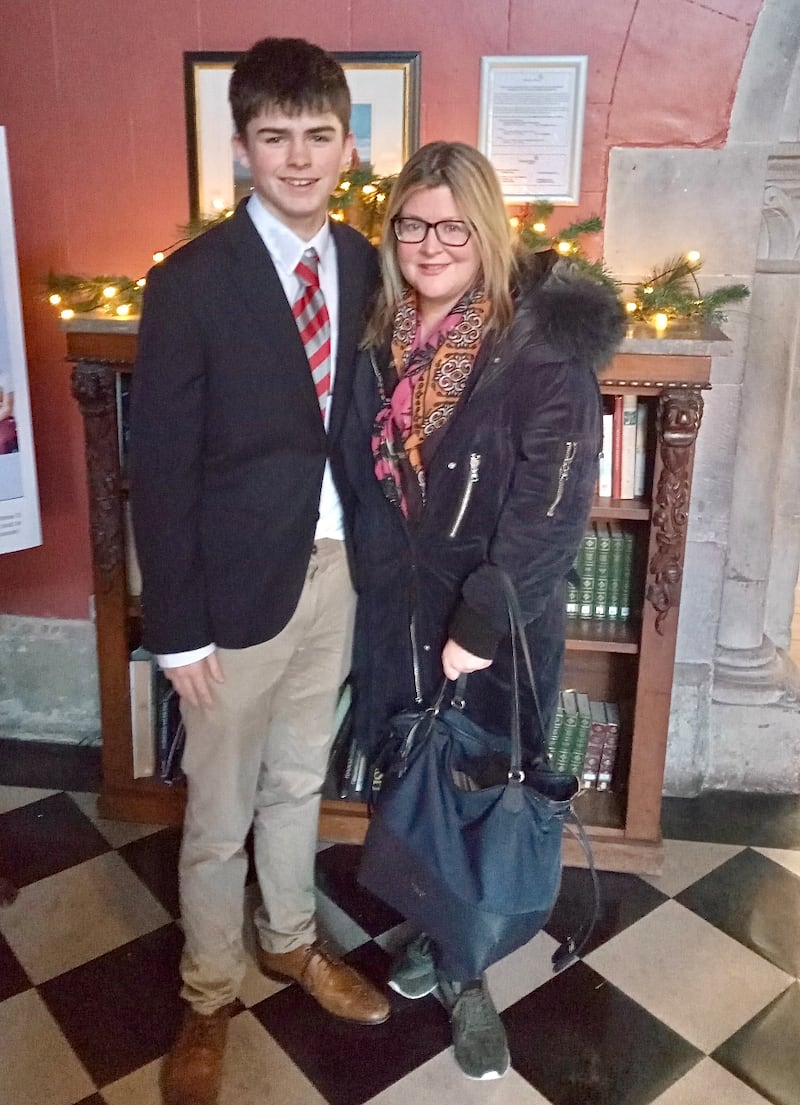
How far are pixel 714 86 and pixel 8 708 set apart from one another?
2.30 m

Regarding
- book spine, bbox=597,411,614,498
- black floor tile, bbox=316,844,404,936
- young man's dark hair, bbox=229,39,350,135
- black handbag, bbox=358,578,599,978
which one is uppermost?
young man's dark hair, bbox=229,39,350,135

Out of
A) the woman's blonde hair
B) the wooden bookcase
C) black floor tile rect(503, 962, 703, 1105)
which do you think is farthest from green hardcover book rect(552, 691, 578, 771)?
the woman's blonde hair

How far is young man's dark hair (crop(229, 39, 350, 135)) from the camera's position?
1340 mm

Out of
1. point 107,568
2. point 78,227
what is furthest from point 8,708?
point 78,227

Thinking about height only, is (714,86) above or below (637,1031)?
above

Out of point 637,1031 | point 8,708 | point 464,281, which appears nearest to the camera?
point 464,281

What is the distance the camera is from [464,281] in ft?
4.82

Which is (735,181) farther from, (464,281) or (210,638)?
(210,638)

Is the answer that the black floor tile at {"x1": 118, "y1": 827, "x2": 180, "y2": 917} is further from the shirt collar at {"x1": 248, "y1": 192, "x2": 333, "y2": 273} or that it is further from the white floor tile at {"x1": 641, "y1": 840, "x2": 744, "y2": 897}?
the shirt collar at {"x1": 248, "y1": 192, "x2": 333, "y2": 273}

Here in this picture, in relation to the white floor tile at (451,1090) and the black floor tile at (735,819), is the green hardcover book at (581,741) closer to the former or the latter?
the black floor tile at (735,819)

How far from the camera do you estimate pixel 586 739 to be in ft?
7.25

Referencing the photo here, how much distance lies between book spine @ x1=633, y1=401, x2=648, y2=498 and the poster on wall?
1.33 metres

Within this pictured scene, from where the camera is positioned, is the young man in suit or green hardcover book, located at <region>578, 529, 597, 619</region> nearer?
the young man in suit

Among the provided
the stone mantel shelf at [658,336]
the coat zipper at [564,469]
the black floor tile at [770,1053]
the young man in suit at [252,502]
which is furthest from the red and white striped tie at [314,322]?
the black floor tile at [770,1053]
